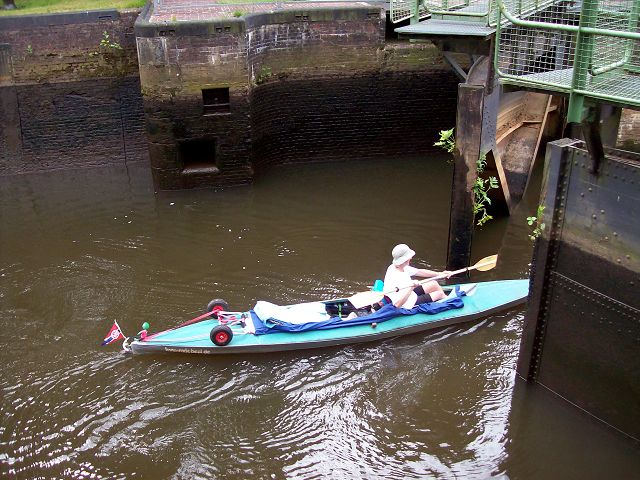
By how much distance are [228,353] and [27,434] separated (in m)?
2.28

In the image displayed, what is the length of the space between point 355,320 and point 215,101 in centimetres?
587

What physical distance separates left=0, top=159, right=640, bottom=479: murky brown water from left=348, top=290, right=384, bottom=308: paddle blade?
0.51m

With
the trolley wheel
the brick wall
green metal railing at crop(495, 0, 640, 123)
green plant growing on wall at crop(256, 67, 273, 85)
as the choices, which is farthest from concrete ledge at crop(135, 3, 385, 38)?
green metal railing at crop(495, 0, 640, 123)

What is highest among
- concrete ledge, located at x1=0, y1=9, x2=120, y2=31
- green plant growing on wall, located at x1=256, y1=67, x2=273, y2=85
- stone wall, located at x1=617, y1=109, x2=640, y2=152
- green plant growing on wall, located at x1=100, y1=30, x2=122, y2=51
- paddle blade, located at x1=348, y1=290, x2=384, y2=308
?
concrete ledge, located at x1=0, y1=9, x2=120, y2=31

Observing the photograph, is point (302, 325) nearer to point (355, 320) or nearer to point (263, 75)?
point (355, 320)

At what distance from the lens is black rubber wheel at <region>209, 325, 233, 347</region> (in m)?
7.87

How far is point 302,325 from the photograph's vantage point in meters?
8.17

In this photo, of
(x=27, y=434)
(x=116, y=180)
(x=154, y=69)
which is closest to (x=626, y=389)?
(x=27, y=434)

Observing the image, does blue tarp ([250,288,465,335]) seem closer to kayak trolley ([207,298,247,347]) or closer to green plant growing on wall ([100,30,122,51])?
kayak trolley ([207,298,247,347])

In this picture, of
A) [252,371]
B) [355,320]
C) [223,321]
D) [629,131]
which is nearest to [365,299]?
[355,320]

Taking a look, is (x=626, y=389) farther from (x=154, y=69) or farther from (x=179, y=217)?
(x=154, y=69)

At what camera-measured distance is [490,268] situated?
9.55 metres

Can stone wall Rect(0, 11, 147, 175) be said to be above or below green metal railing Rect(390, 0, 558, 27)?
below

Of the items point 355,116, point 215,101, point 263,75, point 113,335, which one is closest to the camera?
point 113,335
